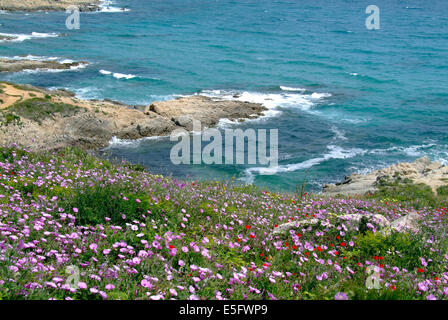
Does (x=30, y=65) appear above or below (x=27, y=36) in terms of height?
below

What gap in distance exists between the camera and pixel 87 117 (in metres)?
30.7

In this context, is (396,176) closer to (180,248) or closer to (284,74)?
(180,248)

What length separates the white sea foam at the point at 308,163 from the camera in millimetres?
28948

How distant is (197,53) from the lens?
208 feet

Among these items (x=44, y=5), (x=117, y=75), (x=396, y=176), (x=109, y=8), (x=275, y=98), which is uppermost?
(x=109, y=8)

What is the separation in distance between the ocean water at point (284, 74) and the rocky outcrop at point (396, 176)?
2.80 metres

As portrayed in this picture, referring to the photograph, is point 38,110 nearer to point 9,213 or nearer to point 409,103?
point 9,213

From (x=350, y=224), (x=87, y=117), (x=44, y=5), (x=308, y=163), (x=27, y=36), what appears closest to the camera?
(x=350, y=224)

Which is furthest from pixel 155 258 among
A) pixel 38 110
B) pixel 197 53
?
pixel 197 53
